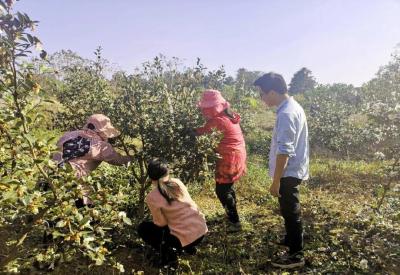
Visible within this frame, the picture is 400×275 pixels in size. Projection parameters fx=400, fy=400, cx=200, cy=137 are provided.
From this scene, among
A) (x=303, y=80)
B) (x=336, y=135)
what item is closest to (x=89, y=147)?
(x=336, y=135)

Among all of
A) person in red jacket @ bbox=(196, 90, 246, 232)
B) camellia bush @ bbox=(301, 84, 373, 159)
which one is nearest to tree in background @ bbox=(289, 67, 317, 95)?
camellia bush @ bbox=(301, 84, 373, 159)

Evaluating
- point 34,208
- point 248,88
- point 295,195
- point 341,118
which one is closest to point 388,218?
point 295,195

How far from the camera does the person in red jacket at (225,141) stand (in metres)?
4.85

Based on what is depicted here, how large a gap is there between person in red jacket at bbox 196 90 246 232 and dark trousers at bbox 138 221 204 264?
3.58 feet

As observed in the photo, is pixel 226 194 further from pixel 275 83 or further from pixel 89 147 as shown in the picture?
pixel 89 147

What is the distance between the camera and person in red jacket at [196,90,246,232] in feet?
15.9

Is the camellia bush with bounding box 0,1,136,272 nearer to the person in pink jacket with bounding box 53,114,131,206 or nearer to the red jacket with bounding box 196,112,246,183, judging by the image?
the person in pink jacket with bounding box 53,114,131,206

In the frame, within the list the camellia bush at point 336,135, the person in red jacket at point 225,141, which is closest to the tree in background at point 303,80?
the camellia bush at point 336,135

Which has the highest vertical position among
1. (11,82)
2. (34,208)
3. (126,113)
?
(11,82)

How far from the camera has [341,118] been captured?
1543cm

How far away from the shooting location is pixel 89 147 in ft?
13.9

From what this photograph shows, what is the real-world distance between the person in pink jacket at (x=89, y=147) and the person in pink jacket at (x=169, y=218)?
1.92ft

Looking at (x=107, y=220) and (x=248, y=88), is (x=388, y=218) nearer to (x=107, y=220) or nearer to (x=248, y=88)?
(x=107, y=220)

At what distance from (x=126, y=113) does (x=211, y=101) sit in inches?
40.4
